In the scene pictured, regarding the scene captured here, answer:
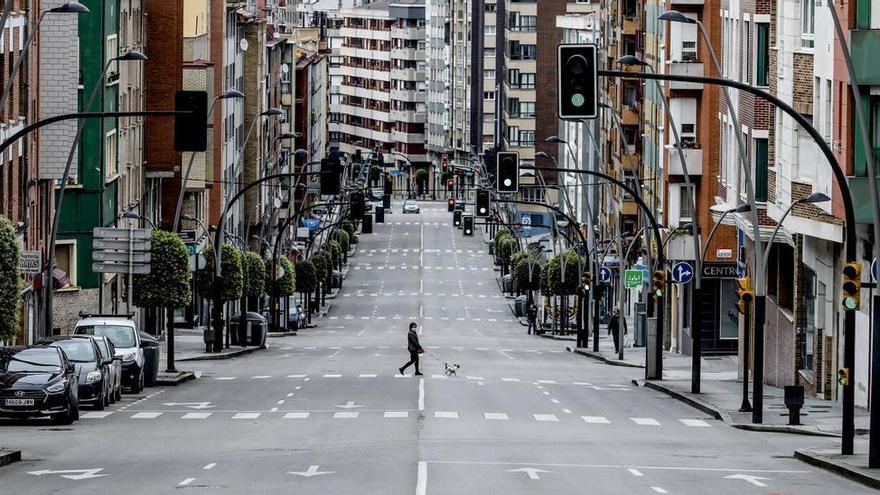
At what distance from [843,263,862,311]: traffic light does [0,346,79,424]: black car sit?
15090mm

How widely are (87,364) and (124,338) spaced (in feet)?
23.7

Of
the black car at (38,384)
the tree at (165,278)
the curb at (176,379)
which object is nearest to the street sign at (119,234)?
the curb at (176,379)

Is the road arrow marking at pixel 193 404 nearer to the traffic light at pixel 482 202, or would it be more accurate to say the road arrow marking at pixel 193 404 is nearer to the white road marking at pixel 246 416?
the white road marking at pixel 246 416

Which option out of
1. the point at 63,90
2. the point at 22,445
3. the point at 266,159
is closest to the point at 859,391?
the point at 22,445

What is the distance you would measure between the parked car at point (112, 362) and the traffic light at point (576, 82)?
19995 mm

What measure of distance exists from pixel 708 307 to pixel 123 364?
113 ft

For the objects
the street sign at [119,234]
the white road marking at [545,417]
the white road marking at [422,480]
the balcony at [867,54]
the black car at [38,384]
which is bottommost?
the white road marking at [545,417]

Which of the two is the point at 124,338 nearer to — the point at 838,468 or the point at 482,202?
the point at 838,468

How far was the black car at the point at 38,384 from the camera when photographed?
117 ft

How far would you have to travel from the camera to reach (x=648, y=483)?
26.5 meters

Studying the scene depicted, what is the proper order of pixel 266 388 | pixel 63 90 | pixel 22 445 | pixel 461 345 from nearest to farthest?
pixel 22 445 → pixel 266 388 → pixel 63 90 → pixel 461 345

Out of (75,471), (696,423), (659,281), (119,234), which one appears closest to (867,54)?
(696,423)

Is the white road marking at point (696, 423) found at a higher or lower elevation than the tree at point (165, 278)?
lower

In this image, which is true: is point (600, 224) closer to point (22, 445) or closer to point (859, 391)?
point (859, 391)
